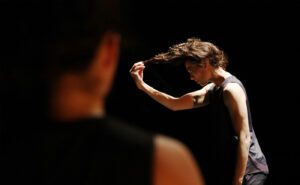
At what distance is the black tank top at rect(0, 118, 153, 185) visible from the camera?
65cm

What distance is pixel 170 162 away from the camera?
65 cm

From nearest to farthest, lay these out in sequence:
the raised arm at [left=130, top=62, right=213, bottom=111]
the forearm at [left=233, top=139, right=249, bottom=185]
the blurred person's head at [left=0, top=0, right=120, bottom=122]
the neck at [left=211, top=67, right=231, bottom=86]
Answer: the blurred person's head at [left=0, top=0, right=120, bottom=122]
the forearm at [left=233, top=139, right=249, bottom=185]
the neck at [left=211, top=67, right=231, bottom=86]
the raised arm at [left=130, top=62, right=213, bottom=111]

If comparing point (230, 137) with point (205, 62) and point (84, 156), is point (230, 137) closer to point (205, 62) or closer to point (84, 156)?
point (205, 62)

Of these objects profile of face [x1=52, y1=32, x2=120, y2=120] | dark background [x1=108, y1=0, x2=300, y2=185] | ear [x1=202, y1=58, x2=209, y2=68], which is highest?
profile of face [x1=52, y1=32, x2=120, y2=120]

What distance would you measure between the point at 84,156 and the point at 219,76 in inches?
74.2

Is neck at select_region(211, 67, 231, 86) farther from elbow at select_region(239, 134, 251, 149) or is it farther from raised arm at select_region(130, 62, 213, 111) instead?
elbow at select_region(239, 134, 251, 149)

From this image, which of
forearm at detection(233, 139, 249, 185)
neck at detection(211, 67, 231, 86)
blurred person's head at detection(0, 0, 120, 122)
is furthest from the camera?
neck at detection(211, 67, 231, 86)

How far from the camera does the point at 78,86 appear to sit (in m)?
0.66

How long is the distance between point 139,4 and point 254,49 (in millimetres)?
905

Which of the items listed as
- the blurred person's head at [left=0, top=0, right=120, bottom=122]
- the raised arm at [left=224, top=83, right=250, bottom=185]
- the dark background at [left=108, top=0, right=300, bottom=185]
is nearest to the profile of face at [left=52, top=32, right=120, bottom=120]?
the blurred person's head at [left=0, top=0, right=120, bottom=122]

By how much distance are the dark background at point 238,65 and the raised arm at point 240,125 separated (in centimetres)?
135

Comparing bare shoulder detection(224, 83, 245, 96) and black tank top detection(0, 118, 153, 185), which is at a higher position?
black tank top detection(0, 118, 153, 185)

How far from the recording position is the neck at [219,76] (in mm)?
2469

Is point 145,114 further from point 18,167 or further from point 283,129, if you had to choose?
point 18,167
